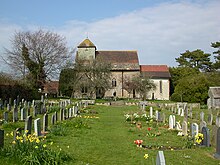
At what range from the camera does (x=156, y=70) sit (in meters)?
72.8

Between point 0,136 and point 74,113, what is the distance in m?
15.8

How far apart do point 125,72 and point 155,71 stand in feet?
25.8

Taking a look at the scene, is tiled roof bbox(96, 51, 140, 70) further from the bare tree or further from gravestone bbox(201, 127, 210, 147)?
gravestone bbox(201, 127, 210, 147)

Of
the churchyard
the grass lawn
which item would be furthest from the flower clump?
the grass lawn

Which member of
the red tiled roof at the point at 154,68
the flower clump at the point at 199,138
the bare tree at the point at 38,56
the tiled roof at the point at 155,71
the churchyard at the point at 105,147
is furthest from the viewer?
the red tiled roof at the point at 154,68

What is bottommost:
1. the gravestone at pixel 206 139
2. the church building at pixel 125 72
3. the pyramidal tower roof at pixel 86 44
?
the gravestone at pixel 206 139

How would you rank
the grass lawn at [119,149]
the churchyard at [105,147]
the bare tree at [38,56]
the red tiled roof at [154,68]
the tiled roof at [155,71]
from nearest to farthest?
the churchyard at [105,147] → the grass lawn at [119,149] → the bare tree at [38,56] → the tiled roof at [155,71] → the red tiled roof at [154,68]

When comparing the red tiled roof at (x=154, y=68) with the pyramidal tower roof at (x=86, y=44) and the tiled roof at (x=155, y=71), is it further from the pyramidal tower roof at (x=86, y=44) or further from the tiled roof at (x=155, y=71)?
the pyramidal tower roof at (x=86, y=44)

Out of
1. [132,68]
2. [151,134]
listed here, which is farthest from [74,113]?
[132,68]

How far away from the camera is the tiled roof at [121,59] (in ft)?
228

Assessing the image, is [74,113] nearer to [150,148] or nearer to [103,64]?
[150,148]

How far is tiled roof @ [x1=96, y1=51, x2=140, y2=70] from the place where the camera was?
69.6 meters

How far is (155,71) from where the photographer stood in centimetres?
7256

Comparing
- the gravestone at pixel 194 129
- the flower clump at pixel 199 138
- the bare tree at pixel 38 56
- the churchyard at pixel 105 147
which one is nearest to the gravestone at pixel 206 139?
the churchyard at pixel 105 147
